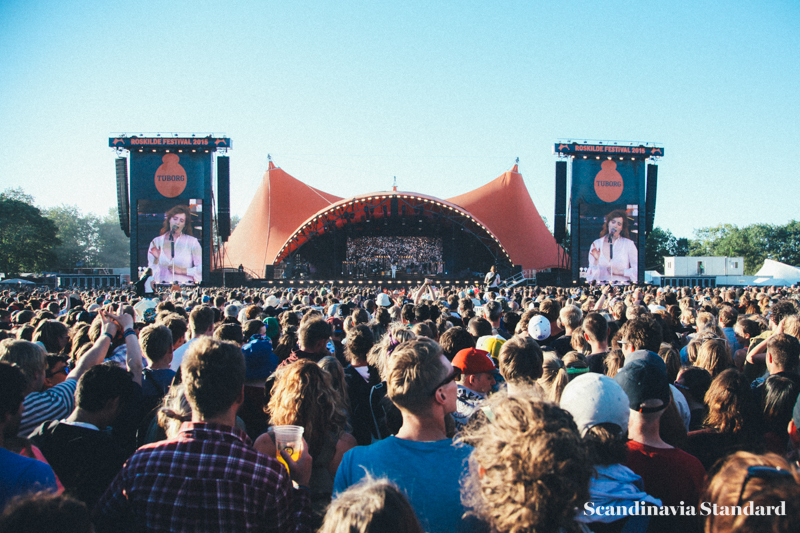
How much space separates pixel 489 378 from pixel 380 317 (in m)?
2.95

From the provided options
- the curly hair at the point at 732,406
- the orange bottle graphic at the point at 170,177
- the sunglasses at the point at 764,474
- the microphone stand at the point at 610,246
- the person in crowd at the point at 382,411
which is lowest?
the person in crowd at the point at 382,411

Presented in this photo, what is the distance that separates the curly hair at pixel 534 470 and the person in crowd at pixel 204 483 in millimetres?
729

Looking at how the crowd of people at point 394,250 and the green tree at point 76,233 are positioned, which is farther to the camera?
the green tree at point 76,233

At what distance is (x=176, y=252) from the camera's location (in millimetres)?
22625

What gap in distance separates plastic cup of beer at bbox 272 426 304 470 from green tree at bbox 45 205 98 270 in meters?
76.3

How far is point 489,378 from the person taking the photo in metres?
2.60

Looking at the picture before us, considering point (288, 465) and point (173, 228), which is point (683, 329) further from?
point (173, 228)

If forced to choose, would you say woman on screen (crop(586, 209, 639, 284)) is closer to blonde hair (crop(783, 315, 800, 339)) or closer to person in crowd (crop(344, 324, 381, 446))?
blonde hair (crop(783, 315, 800, 339))

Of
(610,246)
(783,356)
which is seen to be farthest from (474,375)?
(610,246)

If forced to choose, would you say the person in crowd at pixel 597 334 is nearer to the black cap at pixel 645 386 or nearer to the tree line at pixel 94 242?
the black cap at pixel 645 386

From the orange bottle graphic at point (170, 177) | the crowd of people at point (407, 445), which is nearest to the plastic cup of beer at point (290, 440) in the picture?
the crowd of people at point (407, 445)

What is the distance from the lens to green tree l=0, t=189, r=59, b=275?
3609 centimetres

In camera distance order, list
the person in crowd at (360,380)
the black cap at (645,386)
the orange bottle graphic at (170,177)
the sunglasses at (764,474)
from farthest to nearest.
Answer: the orange bottle graphic at (170,177)
the person in crowd at (360,380)
the black cap at (645,386)
the sunglasses at (764,474)

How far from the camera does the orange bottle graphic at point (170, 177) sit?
75.5 ft
